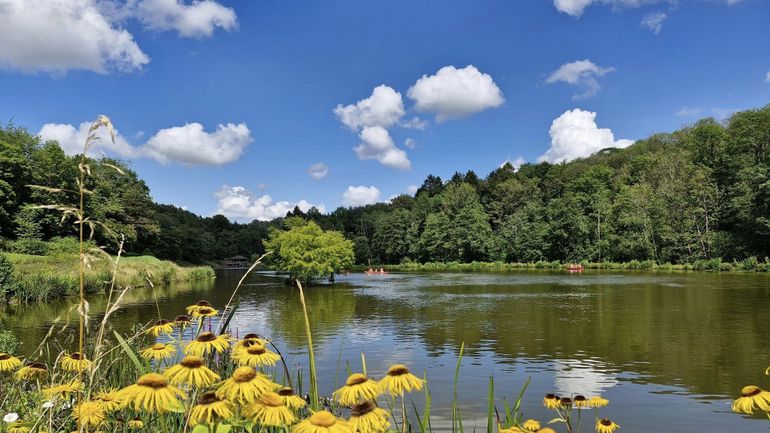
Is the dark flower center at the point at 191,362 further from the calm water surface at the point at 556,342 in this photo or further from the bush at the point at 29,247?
the bush at the point at 29,247

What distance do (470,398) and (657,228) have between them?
52238mm

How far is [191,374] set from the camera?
1617 mm

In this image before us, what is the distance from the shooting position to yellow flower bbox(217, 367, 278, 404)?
1.55 metres

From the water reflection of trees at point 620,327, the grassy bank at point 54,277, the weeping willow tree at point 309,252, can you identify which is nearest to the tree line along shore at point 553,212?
the grassy bank at point 54,277

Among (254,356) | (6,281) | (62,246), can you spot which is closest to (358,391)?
(254,356)

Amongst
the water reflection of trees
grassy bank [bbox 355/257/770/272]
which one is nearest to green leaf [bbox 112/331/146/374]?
the water reflection of trees

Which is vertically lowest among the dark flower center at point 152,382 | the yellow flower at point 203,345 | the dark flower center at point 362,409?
the dark flower center at point 362,409

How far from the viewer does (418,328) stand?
15219 millimetres

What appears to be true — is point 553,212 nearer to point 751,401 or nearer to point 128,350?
point 751,401

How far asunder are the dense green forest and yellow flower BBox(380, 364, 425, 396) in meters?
38.3

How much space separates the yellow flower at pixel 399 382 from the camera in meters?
1.85

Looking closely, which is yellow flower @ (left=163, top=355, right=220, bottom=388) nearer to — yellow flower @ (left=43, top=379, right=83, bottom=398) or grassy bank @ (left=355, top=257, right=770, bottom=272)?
yellow flower @ (left=43, top=379, right=83, bottom=398)

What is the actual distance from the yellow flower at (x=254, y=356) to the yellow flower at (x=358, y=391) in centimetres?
34

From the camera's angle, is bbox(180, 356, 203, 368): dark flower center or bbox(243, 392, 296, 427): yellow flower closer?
bbox(243, 392, 296, 427): yellow flower
